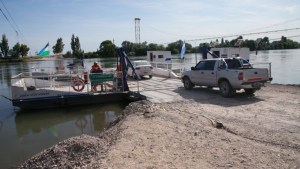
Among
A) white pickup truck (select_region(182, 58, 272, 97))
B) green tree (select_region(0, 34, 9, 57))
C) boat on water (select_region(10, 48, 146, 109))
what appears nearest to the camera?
white pickup truck (select_region(182, 58, 272, 97))

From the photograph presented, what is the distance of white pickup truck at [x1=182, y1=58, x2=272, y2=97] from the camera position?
12.5 meters

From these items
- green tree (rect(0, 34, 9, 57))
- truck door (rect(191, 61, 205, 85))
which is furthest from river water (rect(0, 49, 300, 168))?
green tree (rect(0, 34, 9, 57))

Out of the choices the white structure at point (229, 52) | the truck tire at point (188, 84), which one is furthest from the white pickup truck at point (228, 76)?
the white structure at point (229, 52)

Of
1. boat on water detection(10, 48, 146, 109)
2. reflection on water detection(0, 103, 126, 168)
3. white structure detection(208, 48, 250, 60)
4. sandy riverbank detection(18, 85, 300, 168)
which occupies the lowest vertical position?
reflection on water detection(0, 103, 126, 168)

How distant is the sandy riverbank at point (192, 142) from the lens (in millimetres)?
5840

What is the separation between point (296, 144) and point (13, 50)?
12962 centimetres

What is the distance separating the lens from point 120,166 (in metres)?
5.68

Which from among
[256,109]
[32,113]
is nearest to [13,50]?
[32,113]

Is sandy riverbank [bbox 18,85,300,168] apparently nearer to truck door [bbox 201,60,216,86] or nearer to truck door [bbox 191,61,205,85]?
truck door [bbox 201,60,216,86]

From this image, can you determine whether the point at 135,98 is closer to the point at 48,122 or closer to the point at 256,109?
the point at 48,122

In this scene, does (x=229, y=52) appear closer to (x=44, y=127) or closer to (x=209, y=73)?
(x=209, y=73)

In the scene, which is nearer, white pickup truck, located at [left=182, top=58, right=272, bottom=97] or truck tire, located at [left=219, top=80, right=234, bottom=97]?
white pickup truck, located at [left=182, top=58, right=272, bottom=97]

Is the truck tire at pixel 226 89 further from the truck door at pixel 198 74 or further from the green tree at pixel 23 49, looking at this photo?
the green tree at pixel 23 49

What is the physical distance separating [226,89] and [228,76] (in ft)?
1.96
